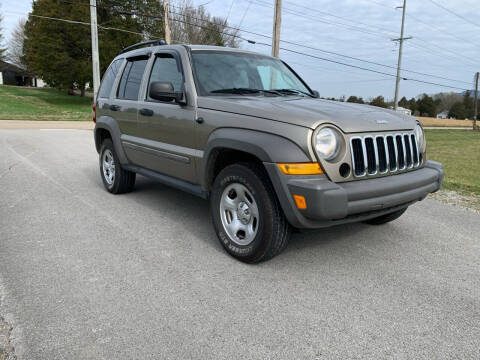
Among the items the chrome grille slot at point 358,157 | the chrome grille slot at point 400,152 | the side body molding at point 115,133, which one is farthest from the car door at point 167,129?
the chrome grille slot at point 400,152

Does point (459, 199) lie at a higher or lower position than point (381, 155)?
lower

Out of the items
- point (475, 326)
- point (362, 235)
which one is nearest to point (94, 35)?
point (362, 235)

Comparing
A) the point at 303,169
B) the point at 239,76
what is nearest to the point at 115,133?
the point at 239,76

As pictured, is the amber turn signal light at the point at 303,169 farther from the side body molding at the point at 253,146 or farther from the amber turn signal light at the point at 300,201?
the amber turn signal light at the point at 300,201

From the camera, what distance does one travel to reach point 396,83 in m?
40.2

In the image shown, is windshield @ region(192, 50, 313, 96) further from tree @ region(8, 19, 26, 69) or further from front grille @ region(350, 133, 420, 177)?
tree @ region(8, 19, 26, 69)

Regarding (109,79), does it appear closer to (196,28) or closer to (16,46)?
(196,28)

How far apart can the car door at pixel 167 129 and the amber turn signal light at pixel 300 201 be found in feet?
4.44

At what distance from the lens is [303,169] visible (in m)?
3.00

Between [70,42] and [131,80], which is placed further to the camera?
[70,42]

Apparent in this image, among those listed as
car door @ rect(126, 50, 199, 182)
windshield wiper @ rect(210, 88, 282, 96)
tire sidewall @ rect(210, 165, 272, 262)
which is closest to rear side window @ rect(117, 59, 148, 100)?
car door @ rect(126, 50, 199, 182)

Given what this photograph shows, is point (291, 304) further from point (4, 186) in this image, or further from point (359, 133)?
point (4, 186)

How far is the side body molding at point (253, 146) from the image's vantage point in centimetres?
302

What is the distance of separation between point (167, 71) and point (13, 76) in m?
92.4
